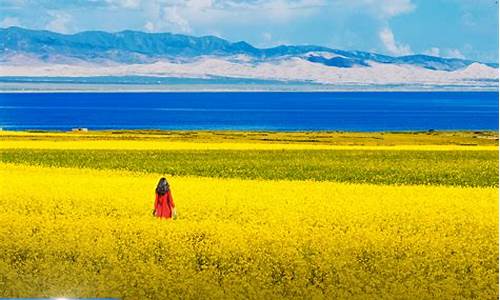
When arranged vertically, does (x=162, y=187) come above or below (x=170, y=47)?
below

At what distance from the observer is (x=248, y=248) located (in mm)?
15344

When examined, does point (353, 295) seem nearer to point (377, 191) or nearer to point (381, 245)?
point (381, 245)

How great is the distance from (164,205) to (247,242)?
2213 millimetres

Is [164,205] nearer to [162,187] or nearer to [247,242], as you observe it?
[162,187]

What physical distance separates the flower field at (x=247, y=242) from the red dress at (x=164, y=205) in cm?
24

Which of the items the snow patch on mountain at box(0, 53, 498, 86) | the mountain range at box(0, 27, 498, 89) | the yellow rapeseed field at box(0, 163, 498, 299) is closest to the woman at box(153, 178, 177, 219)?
the yellow rapeseed field at box(0, 163, 498, 299)

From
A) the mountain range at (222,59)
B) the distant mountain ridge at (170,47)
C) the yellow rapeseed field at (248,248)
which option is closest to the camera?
the yellow rapeseed field at (248,248)

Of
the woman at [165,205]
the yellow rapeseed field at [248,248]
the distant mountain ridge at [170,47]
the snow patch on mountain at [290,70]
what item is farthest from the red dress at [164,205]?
the snow patch on mountain at [290,70]

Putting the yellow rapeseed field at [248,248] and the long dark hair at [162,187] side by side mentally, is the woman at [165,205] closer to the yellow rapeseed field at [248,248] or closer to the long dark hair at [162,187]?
the long dark hair at [162,187]

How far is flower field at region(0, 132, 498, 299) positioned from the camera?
1403 centimetres

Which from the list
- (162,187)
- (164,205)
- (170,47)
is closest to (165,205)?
(164,205)

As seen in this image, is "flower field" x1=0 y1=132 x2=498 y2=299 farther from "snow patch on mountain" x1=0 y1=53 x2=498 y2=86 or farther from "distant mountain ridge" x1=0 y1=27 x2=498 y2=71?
"snow patch on mountain" x1=0 y1=53 x2=498 y2=86

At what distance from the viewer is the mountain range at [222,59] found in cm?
3594

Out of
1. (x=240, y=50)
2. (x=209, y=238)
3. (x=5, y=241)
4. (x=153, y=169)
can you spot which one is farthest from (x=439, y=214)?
(x=240, y=50)
